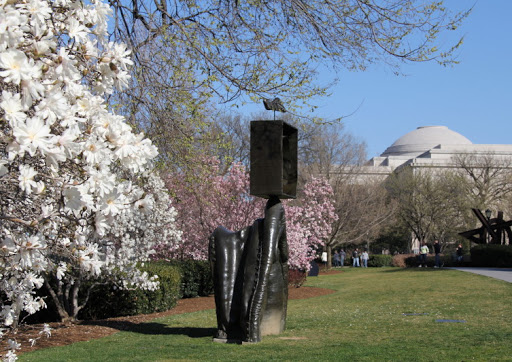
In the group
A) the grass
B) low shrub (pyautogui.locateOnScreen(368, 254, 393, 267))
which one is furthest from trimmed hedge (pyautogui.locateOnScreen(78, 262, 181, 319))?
low shrub (pyautogui.locateOnScreen(368, 254, 393, 267))

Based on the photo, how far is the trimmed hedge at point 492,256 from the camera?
2950 cm

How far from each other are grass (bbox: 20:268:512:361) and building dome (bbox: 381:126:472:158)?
245 feet

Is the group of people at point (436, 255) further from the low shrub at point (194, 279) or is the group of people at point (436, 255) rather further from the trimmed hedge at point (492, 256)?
the low shrub at point (194, 279)

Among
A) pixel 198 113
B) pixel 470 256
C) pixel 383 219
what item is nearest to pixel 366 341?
pixel 198 113

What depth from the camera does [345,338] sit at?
877 cm

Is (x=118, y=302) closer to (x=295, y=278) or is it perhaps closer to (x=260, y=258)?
(x=260, y=258)

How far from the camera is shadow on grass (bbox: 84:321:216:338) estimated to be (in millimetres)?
9809

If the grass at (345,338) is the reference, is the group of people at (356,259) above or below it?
above

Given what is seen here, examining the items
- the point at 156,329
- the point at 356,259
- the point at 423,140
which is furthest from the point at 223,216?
the point at 423,140

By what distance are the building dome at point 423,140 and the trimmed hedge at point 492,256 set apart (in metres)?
55.0

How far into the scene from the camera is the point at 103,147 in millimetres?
3701

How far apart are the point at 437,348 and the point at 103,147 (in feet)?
18.5

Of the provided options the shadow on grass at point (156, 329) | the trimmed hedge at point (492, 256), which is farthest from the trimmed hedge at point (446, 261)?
the shadow on grass at point (156, 329)

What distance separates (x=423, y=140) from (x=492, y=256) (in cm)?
5970
